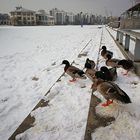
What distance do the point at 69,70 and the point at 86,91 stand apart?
102 cm

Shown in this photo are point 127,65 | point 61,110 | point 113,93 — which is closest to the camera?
point 113,93

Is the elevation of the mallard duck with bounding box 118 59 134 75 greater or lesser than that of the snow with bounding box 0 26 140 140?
greater

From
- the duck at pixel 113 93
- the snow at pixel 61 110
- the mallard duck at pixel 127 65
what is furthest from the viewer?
the mallard duck at pixel 127 65

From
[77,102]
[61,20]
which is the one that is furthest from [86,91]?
[61,20]

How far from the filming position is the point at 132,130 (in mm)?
2588

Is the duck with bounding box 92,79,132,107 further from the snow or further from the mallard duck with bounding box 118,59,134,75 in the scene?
the mallard duck with bounding box 118,59,134,75

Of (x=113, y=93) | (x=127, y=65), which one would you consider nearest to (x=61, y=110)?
(x=113, y=93)

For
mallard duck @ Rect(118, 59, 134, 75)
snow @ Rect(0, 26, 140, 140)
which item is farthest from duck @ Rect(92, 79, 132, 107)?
mallard duck @ Rect(118, 59, 134, 75)

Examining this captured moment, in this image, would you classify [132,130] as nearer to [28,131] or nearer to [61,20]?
[28,131]

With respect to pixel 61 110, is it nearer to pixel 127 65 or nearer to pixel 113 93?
pixel 113 93

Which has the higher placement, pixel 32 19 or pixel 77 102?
pixel 32 19

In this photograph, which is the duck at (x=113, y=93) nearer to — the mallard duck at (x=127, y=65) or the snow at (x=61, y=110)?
the snow at (x=61, y=110)

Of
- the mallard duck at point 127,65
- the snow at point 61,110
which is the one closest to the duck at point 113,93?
the snow at point 61,110

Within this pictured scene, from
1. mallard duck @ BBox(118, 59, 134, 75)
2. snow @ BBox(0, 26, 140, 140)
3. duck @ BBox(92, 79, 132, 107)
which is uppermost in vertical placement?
mallard duck @ BBox(118, 59, 134, 75)
